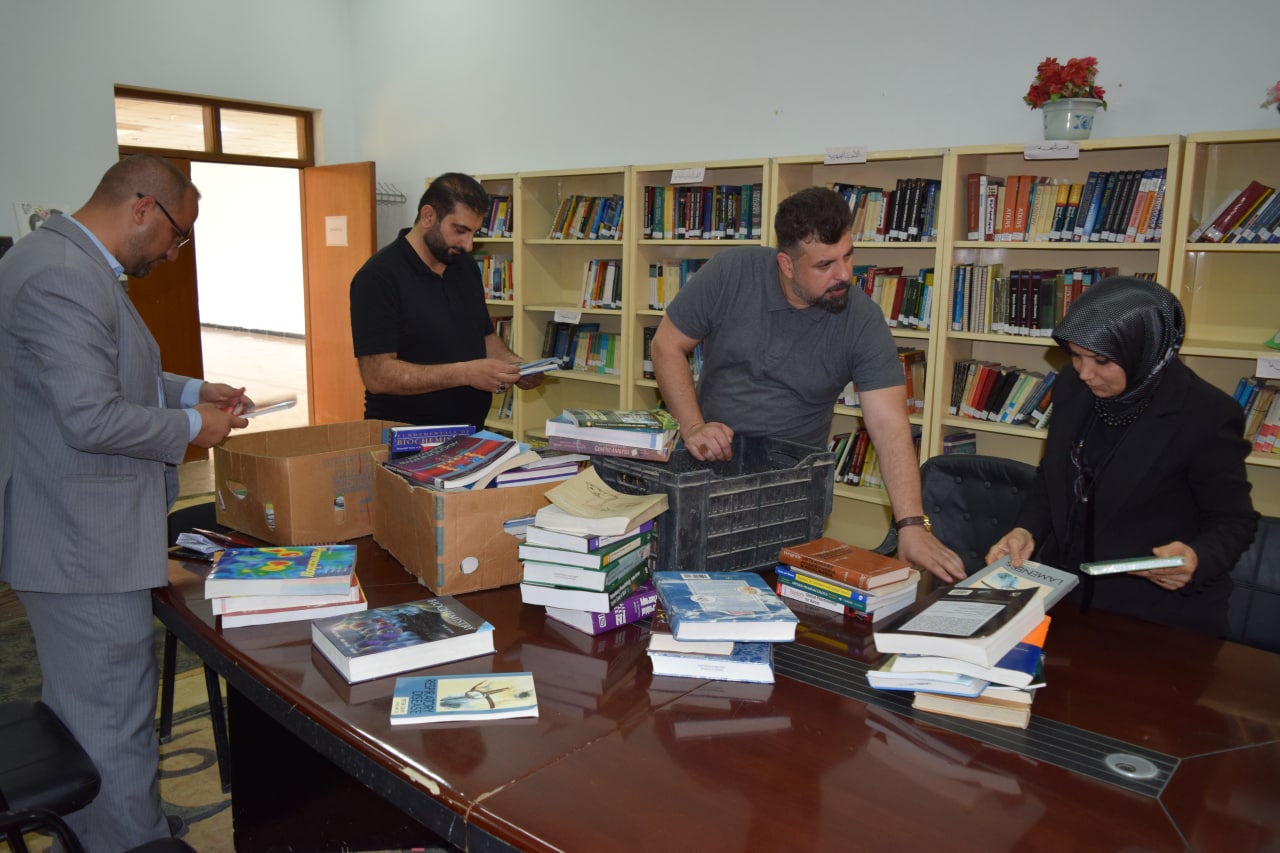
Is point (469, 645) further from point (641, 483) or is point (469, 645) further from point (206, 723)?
point (206, 723)

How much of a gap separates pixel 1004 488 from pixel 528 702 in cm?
151

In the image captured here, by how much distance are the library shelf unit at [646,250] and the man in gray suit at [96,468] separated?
9.75 feet

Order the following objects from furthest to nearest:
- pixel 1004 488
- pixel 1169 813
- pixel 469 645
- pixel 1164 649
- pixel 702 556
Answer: pixel 1004 488
pixel 702 556
pixel 1164 649
pixel 469 645
pixel 1169 813

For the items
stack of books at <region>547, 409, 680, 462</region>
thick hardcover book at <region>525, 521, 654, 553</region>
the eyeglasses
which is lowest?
thick hardcover book at <region>525, 521, 654, 553</region>

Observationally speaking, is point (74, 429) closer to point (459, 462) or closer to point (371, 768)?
point (459, 462)

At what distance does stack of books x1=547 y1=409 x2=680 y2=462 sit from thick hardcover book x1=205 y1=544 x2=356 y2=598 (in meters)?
0.51

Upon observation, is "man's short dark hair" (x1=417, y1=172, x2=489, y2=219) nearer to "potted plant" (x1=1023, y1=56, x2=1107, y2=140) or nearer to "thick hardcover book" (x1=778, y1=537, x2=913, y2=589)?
"thick hardcover book" (x1=778, y1=537, x2=913, y2=589)

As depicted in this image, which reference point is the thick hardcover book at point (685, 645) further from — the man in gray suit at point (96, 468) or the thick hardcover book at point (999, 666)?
the man in gray suit at point (96, 468)

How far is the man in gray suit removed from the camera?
5.70 ft

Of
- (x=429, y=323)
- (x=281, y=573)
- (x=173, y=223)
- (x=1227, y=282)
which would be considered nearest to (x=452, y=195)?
Answer: (x=429, y=323)

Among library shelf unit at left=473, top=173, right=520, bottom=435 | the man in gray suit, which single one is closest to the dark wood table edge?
the man in gray suit

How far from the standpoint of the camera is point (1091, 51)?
3711 mm

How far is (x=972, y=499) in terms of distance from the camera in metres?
2.39

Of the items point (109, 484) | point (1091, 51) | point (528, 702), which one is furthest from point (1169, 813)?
point (1091, 51)
